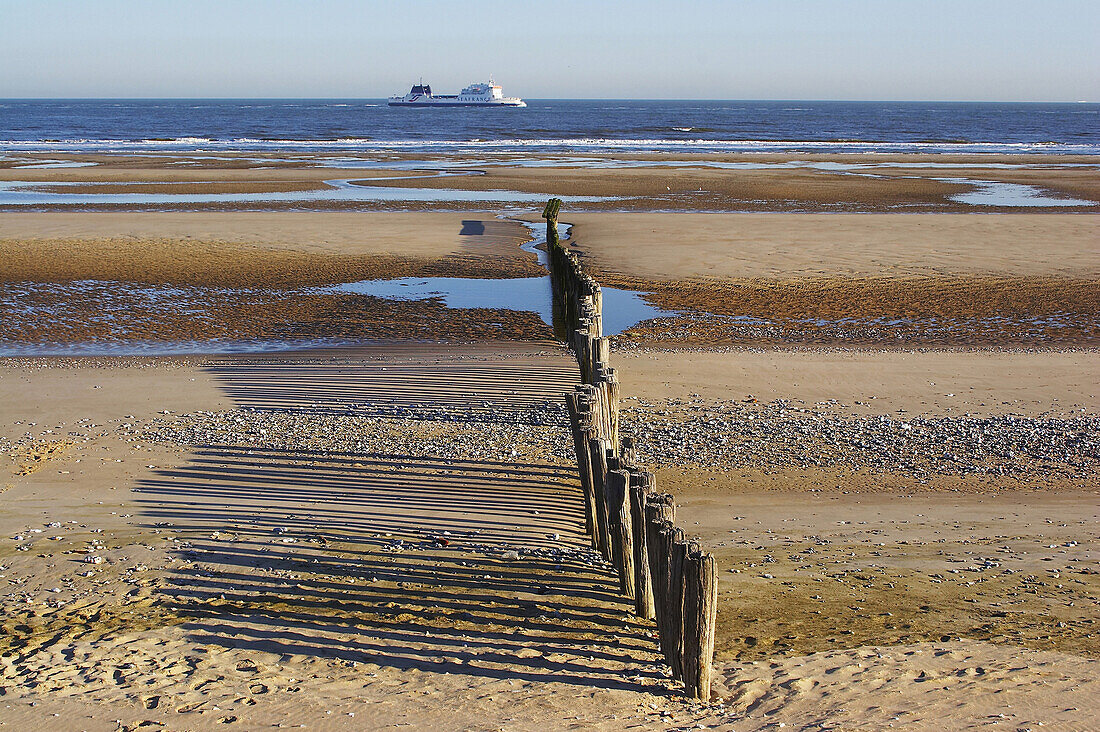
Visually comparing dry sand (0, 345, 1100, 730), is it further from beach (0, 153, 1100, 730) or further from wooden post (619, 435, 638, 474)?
wooden post (619, 435, 638, 474)

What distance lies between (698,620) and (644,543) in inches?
38.3

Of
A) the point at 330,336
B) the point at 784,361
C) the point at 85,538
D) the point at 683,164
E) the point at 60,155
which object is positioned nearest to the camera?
the point at 85,538

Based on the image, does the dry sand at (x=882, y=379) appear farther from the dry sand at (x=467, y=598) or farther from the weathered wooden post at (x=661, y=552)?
the weathered wooden post at (x=661, y=552)

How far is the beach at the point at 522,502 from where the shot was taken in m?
4.93

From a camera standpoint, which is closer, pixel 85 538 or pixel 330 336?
pixel 85 538

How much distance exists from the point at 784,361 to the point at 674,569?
825 cm

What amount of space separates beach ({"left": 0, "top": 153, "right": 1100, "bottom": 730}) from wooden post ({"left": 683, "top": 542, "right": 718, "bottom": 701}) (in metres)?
0.14

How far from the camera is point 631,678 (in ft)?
16.8

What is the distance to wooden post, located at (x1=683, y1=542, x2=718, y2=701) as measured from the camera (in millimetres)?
4695

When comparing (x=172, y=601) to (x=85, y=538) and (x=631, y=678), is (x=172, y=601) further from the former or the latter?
(x=631, y=678)

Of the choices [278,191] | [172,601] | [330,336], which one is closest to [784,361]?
[330,336]

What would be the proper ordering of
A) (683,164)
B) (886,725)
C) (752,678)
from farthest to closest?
(683,164)
(752,678)
(886,725)

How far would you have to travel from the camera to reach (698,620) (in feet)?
15.6

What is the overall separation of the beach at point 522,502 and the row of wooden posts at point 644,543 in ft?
0.68
